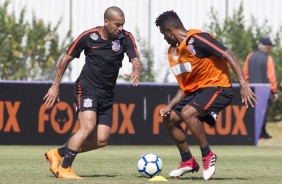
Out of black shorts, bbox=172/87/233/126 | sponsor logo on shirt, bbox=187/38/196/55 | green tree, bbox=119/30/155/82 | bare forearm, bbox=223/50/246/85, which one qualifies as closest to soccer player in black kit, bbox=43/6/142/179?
sponsor logo on shirt, bbox=187/38/196/55

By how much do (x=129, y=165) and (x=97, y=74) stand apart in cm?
268

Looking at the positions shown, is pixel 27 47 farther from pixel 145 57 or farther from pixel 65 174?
pixel 65 174

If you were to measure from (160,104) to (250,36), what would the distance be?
525 cm

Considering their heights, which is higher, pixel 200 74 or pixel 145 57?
pixel 200 74

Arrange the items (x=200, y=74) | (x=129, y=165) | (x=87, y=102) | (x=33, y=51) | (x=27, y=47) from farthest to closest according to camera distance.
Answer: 1. (x=33, y=51)
2. (x=27, y=47)
3. (x=129, y=165)
4. (x=87, y=102)
5. (x=200, y=74)

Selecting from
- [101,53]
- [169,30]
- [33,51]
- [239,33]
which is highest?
[169,30]

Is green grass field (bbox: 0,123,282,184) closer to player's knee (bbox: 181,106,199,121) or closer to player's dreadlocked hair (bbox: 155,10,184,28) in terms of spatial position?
player's knee (bbox: 181,106,199,121)

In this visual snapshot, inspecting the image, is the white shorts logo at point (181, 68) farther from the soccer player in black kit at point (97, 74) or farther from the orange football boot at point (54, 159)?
the orange football boot at point (54, 159)

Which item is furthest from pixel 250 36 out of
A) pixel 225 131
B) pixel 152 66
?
pixel 225 131

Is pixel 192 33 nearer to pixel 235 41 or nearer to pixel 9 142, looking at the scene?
pixel 9 142

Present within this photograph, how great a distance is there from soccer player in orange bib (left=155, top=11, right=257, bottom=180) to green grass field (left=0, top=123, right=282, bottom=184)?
2.00 feet

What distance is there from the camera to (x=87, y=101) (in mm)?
11781

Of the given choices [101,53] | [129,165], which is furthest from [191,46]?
[129,165]

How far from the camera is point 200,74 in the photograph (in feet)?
38.3
